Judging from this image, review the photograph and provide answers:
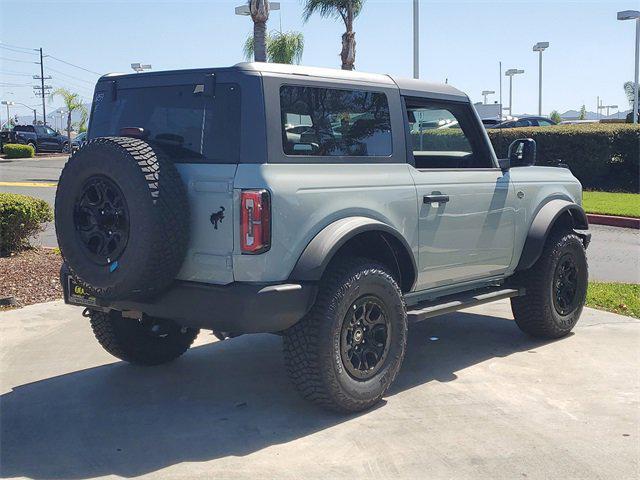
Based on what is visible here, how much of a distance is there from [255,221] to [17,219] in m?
5.97

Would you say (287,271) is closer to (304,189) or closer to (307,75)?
A: (304,189)

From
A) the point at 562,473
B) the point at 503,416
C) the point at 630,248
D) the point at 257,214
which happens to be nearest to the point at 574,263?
the point at 503,416

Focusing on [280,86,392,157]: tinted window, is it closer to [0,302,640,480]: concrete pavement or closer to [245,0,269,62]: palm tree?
[0,302,640,480]: concrete pavement

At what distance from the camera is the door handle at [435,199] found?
5.02 meters

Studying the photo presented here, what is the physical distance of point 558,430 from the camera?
14.0ft

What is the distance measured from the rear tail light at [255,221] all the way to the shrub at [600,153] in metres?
15.2

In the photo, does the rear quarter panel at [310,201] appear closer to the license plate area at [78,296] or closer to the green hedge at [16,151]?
the license plate area at [78,296]

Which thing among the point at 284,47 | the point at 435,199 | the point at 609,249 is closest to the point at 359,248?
the point at 435,199

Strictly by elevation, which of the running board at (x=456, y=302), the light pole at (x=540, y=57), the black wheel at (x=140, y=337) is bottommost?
the black wheel at (x=140, y=337)

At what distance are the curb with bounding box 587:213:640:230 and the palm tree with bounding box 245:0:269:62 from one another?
7647mm

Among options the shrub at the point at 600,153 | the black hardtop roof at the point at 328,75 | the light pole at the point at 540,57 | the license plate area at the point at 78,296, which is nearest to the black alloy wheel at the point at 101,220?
the license plate area at the point at 78,296

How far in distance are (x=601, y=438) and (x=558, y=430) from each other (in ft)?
0.76

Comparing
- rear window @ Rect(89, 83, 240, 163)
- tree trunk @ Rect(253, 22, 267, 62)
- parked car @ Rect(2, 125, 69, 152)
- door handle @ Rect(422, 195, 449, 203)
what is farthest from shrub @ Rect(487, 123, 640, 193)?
parked car @ Rect(2, 125, 69, 152)

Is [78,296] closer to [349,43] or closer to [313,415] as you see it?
[313,415]
